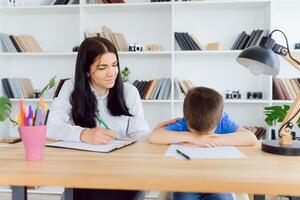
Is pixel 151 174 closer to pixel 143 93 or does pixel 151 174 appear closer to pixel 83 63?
pixel 83 63

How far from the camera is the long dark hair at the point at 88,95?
154cm

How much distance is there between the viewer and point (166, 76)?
323cm

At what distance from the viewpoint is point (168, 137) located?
1.23m

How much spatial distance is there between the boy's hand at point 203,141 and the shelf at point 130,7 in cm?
201

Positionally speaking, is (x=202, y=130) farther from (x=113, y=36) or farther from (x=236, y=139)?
(x=113, y=36)

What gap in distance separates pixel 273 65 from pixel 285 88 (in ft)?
6.61

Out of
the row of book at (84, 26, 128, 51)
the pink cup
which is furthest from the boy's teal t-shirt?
the row of book at (84, 26, 128, 51)

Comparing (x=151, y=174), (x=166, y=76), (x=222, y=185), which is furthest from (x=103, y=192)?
(x=166, y=76)

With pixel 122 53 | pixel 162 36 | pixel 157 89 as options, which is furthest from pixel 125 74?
pixel 162 36

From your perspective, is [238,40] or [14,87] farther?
[14,87]

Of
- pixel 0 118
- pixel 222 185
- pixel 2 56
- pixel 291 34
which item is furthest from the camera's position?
pixel 2 56

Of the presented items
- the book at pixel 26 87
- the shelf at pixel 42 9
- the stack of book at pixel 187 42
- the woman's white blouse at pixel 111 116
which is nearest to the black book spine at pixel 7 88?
the book at pixel 26 87

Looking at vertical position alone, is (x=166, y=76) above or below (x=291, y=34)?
below

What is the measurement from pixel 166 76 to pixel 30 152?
237cm
